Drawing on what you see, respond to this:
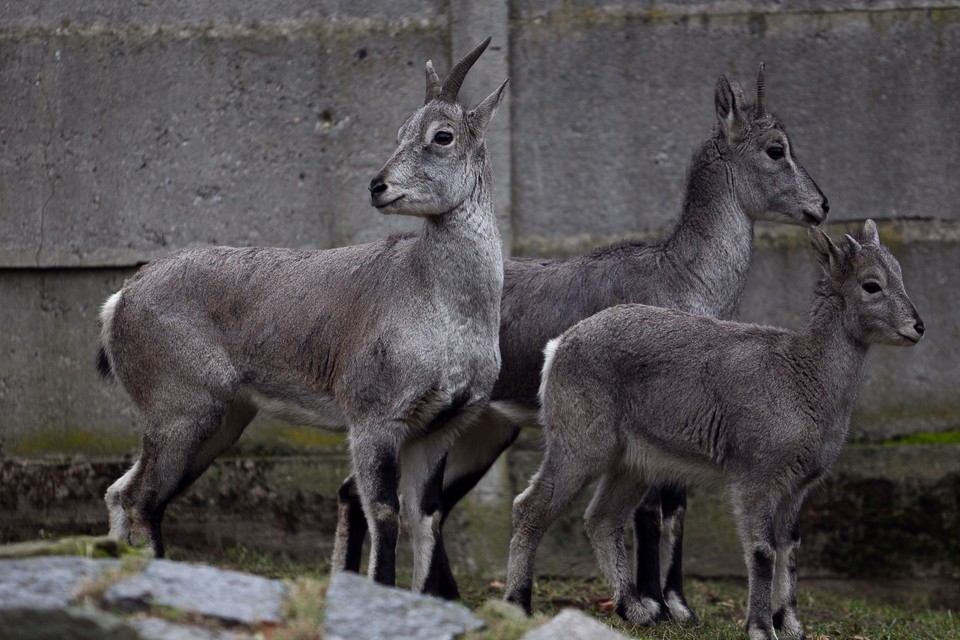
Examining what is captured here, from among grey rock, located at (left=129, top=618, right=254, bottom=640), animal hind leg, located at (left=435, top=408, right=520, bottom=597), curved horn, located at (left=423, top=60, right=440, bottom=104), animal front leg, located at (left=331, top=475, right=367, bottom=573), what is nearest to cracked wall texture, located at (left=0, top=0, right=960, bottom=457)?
animal hind leg, located at (left=435, top=408, right=520, bottom=597)

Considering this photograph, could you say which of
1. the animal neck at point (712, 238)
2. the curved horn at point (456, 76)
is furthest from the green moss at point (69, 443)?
the animal neck at point (712, 238)

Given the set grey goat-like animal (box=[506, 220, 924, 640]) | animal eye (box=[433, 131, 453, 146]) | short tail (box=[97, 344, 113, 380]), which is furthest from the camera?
short tail (box=[97, 344, 113, 380])

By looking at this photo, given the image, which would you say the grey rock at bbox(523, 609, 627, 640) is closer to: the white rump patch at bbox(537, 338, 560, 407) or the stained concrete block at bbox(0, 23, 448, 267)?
the white rump patch at bbox(537, 338, 560, 407)

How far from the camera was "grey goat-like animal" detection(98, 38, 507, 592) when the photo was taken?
22.7 feet

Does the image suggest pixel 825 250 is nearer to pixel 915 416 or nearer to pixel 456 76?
pixel 456 76

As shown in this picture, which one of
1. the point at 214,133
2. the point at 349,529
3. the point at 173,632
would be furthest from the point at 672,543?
the point at 173,632

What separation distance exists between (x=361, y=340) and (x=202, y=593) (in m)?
2.59

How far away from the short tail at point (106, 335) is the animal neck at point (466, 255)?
1.79 meters

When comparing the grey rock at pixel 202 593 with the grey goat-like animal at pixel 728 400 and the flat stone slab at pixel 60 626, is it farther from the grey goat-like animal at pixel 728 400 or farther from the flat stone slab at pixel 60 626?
the grey goat-like animal at pixel 728 400

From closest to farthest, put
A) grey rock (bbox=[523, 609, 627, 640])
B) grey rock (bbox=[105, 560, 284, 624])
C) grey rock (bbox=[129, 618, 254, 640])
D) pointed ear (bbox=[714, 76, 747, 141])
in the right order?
grey rock (bbox=[129, 618, 254, 640]) → grey rock (bbox=[105, 560, 284, 624]) → grey rock (bbox=[523, 609, 627, 640]) → pointed ear (bbox=[714, 76, 747, 141])

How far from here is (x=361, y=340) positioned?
7.09 meters

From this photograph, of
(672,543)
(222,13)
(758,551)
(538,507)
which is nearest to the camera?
(758,551)

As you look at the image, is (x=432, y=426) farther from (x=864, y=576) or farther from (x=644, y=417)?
(x=864, y=576)

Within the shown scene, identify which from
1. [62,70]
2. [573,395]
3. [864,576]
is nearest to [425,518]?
[573,395]
